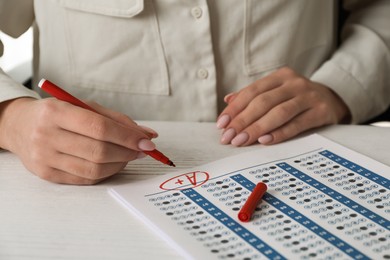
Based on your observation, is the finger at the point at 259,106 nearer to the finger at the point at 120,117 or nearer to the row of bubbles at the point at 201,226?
the finger at the point at 120,117

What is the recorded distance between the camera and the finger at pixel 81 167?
80cm

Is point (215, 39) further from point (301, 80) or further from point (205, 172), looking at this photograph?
point (205, 172)

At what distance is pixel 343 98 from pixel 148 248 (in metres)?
0.64

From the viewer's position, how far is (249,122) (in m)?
0.99

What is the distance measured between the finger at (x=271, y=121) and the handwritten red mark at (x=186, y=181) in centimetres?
14

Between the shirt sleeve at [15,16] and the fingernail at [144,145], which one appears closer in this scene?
the fingernail at [144,145]

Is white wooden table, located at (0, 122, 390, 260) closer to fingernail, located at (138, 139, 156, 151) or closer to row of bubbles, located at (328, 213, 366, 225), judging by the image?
fingernail, located at (138, 139, 156, 151)

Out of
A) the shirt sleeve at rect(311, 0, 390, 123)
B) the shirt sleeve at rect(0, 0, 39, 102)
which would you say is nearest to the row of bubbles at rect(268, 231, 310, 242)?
the shirt sleeve at rect(311, 0, 390, 123)

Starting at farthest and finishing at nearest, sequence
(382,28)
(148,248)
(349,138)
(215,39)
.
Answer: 1. (382,28)
2. (215,39)
3. (349,138)
4. (148,248)

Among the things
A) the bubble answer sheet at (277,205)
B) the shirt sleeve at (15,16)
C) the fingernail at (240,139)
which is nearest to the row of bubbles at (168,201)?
the bubble answer sheet at (277,205)

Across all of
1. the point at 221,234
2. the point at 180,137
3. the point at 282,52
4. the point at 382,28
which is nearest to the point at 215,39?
the point at 282,52

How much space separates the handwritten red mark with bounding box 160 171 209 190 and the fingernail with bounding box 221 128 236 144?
13cm

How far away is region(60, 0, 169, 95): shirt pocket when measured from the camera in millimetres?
1117

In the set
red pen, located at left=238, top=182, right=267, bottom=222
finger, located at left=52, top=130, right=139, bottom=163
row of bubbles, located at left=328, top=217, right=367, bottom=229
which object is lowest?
row of bubbles, located at left=328, top=217, right=367, bottom=229
